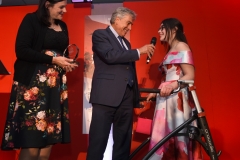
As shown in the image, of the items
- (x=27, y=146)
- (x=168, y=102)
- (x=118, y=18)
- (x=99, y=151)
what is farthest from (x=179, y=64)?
(x=27, y=146)

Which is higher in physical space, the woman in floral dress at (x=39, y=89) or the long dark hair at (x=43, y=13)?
the long dark hair at (x=43, y=13)

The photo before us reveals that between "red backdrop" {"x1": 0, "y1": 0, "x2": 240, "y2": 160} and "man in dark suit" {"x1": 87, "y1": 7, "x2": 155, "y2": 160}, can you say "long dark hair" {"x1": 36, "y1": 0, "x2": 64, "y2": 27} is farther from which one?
"red backdrop" {"x1": 0, "y1": 0, "x2": 240, "y2": 160}

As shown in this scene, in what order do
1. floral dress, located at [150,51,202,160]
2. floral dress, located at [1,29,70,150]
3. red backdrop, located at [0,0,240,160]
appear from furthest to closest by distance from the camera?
red backdrop, located at [0,0,240,160] → floral dress, located at [150,51,202,160] → floral dress, located at [1,29,70,150]

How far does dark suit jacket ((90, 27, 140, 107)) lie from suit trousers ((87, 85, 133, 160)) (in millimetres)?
78

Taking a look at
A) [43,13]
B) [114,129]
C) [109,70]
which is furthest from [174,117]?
[43,13]

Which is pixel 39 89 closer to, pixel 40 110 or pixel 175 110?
pixel 40 110

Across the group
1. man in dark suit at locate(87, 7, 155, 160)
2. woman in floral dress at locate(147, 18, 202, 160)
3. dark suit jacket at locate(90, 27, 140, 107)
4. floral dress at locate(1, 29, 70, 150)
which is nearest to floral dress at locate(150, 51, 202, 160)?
woman in floral dress at locate(147, 18, 202, 160)

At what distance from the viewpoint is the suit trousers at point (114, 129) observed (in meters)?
1.85

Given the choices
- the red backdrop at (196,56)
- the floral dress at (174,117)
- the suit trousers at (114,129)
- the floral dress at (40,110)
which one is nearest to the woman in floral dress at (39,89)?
the floral dress at (40,110)

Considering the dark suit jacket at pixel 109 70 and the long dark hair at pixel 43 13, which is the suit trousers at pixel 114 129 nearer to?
the dark suit jacket at pixel 109 70

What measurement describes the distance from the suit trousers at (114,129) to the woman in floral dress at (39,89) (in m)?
0.22

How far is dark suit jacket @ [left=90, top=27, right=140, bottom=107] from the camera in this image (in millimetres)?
1871

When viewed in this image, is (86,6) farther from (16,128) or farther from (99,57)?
(16,128)

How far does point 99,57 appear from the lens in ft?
6.57
